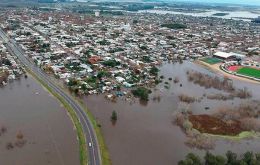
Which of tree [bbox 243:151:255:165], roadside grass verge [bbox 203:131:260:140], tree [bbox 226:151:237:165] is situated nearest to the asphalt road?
tree [bbox 226:151:237:165]

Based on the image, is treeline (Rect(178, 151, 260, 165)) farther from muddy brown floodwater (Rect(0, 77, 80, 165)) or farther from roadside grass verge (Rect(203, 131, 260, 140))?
muddy brown floodwater (Rect(0, 77, 80, 165))

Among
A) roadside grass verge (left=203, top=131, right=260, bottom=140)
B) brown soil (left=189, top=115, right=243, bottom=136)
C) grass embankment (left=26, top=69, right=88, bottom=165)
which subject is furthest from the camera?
brown soil (left=189, top=115, right=243, bottom=136)

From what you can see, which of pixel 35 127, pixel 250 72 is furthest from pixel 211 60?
pixel 35 127

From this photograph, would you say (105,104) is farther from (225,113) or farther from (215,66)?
(215,66)

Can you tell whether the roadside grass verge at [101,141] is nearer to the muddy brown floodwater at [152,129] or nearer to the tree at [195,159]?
the muddy brown floodwater at [152,129]

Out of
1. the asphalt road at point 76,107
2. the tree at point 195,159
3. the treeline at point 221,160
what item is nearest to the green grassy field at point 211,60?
the asphalt road at point 76,107

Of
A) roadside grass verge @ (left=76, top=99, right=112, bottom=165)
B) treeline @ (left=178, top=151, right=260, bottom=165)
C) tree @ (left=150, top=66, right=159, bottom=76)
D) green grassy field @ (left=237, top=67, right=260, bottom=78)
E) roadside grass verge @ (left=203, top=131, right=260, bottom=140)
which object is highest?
tree @ (left=150, top=66, right=159, bottom=76)

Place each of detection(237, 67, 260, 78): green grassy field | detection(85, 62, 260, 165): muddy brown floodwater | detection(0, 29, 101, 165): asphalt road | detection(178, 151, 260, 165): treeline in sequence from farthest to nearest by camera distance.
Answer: detection(237, 67, 260, 78): green grassy field, detection(85, 62, 260, 165): muddy brown floodwater, detection(0, 29, 101, 165): asphalt road, detection(178, 151, 260, 165): treeline
